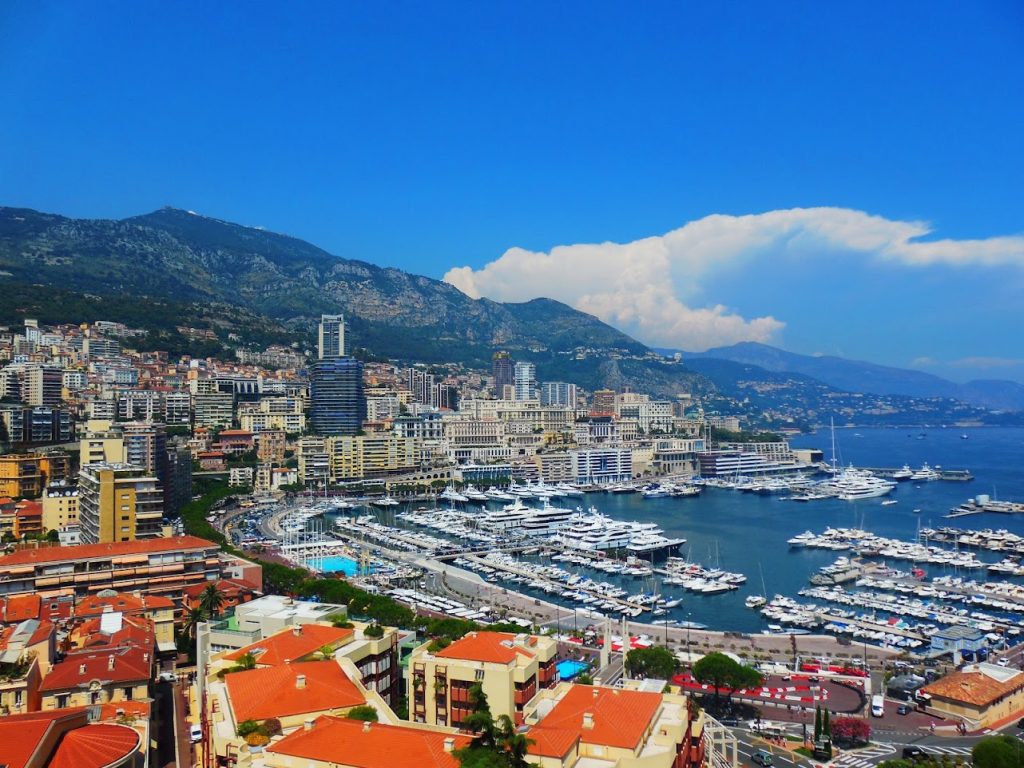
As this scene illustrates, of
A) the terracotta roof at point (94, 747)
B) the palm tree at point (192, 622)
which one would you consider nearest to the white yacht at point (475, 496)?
the palm tree at point (192, 622)

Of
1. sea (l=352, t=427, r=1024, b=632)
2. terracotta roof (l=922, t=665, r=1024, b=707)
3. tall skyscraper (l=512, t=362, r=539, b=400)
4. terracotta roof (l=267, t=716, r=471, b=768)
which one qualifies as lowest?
sea (l=352, t=427, r=1024, b=632)

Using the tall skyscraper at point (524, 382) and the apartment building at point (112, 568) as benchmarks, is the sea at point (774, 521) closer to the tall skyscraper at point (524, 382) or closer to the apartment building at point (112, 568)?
the apartment building at point (112, 568)

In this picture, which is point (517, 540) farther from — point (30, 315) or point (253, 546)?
point (30, 315)

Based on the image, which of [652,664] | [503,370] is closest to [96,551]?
[652,664]

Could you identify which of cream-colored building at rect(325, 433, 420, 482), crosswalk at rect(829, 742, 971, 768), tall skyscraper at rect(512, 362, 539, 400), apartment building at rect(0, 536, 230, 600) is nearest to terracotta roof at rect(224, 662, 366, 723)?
crosswalk at rect(829, 742, 971, 768)

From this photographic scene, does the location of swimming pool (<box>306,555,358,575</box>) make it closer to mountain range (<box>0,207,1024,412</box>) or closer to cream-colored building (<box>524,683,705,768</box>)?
cream-colored building (<box>524,683,705,768</box>)

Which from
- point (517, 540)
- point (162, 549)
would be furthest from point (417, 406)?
point (162, 549)

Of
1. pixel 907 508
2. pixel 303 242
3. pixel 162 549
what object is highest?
pixel 303 242
